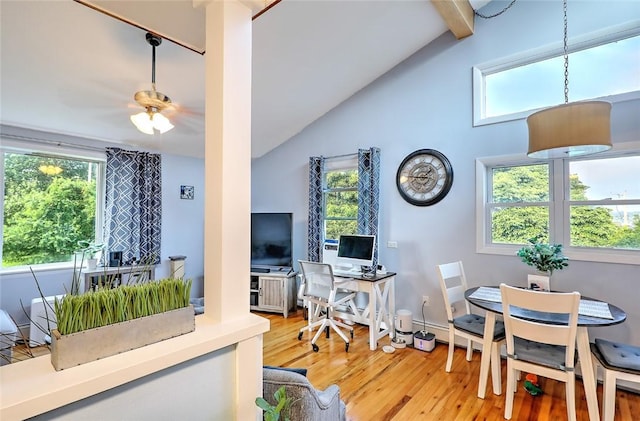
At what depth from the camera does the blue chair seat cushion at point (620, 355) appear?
1.94 m

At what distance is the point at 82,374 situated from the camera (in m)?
0.72

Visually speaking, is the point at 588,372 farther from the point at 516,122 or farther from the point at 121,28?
the point at 121,28

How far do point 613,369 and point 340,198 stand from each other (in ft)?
10.6

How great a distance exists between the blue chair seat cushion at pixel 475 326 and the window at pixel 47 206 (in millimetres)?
4527

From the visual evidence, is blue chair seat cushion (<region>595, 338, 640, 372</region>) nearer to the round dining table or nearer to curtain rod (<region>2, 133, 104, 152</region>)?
the round dining table

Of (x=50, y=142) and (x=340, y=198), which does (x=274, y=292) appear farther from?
(x=50, y=142)

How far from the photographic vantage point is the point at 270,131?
4.73 metres

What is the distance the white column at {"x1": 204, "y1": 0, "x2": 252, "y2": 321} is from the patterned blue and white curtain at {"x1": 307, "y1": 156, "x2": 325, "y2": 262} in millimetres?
3309

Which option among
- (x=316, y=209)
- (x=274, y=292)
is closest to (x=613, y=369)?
(x=316, y=209)

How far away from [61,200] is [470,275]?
195 inches

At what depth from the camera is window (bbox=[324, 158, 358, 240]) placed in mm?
4387

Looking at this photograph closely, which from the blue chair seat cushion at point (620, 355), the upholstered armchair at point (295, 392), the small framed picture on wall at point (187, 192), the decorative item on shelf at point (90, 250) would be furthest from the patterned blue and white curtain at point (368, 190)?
the decorative item on shelf at point (90, 250)

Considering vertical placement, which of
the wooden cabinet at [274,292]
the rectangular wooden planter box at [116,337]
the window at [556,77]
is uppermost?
the window at [556,77]

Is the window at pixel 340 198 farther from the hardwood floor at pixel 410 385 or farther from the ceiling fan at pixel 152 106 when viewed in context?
the ceiling fan at pixel 152 106
